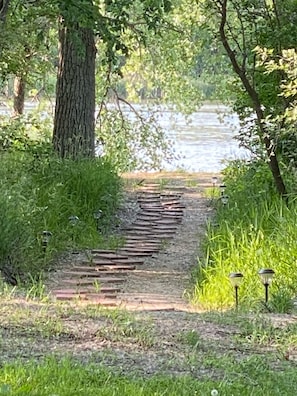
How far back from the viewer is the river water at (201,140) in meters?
15.7

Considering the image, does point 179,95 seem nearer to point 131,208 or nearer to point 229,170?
point 229,170

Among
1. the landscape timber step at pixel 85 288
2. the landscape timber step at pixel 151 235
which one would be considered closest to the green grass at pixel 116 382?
the landscape timber step at pixel 85 288

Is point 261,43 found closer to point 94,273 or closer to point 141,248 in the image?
point 141,248

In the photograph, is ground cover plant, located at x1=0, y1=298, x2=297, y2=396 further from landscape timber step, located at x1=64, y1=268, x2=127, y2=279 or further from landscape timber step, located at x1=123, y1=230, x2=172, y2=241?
landscape timber step, located at x1=123, y1=230, x2=172, y2=241

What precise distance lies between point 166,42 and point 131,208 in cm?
626

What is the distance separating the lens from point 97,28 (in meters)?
6.94

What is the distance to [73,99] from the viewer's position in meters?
10.4

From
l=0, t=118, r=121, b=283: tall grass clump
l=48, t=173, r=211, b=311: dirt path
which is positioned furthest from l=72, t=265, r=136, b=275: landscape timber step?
l=0, t=118, r=121, b=283: tall grass clump

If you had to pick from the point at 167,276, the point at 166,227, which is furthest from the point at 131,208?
the point at 167,276

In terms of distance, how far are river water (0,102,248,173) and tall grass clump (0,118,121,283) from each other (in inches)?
131

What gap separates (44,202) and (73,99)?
236 cm

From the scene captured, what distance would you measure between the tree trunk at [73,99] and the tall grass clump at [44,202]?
0.25 m

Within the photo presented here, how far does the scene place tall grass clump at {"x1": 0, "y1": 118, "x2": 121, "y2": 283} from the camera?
266 inches

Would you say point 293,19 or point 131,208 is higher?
point 293,19
